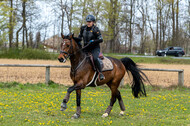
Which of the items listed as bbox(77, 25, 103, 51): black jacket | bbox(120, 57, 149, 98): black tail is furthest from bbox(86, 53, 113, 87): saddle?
bbox(120, 57, 149, 98): black tail

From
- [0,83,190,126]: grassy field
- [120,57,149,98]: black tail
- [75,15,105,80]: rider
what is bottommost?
[0,83,190,126]: grassy field

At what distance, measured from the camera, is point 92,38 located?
6.39 m

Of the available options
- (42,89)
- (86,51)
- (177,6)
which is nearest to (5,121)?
(86,51)

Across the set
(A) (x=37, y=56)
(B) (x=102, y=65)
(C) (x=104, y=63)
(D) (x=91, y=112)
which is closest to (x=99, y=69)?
(B) (x=102, y=65)

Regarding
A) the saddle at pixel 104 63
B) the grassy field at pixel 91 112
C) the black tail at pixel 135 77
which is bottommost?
the grassy field at pixel 91 112

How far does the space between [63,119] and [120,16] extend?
117 ft

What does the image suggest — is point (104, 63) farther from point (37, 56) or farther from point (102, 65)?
point (37, 56)

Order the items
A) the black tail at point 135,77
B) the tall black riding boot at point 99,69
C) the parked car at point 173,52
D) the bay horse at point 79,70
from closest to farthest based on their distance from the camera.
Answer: the bay horse at point 79,70 < the tall black riding boot at point 99,69 < the black tail at point 135,77 < the parked car at point 173,52

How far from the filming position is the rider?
6312 mm

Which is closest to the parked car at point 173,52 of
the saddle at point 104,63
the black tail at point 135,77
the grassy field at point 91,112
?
the grassy field at point 91,112

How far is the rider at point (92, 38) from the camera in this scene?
20.7ft

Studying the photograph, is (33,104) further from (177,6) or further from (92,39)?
(177,6)

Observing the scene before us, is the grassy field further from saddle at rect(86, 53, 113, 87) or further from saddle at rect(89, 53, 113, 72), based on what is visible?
saddle at rect(89, 53, 113, 72)

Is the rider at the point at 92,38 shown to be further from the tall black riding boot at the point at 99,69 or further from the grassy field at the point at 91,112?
the grassy field at the point at 91,112
